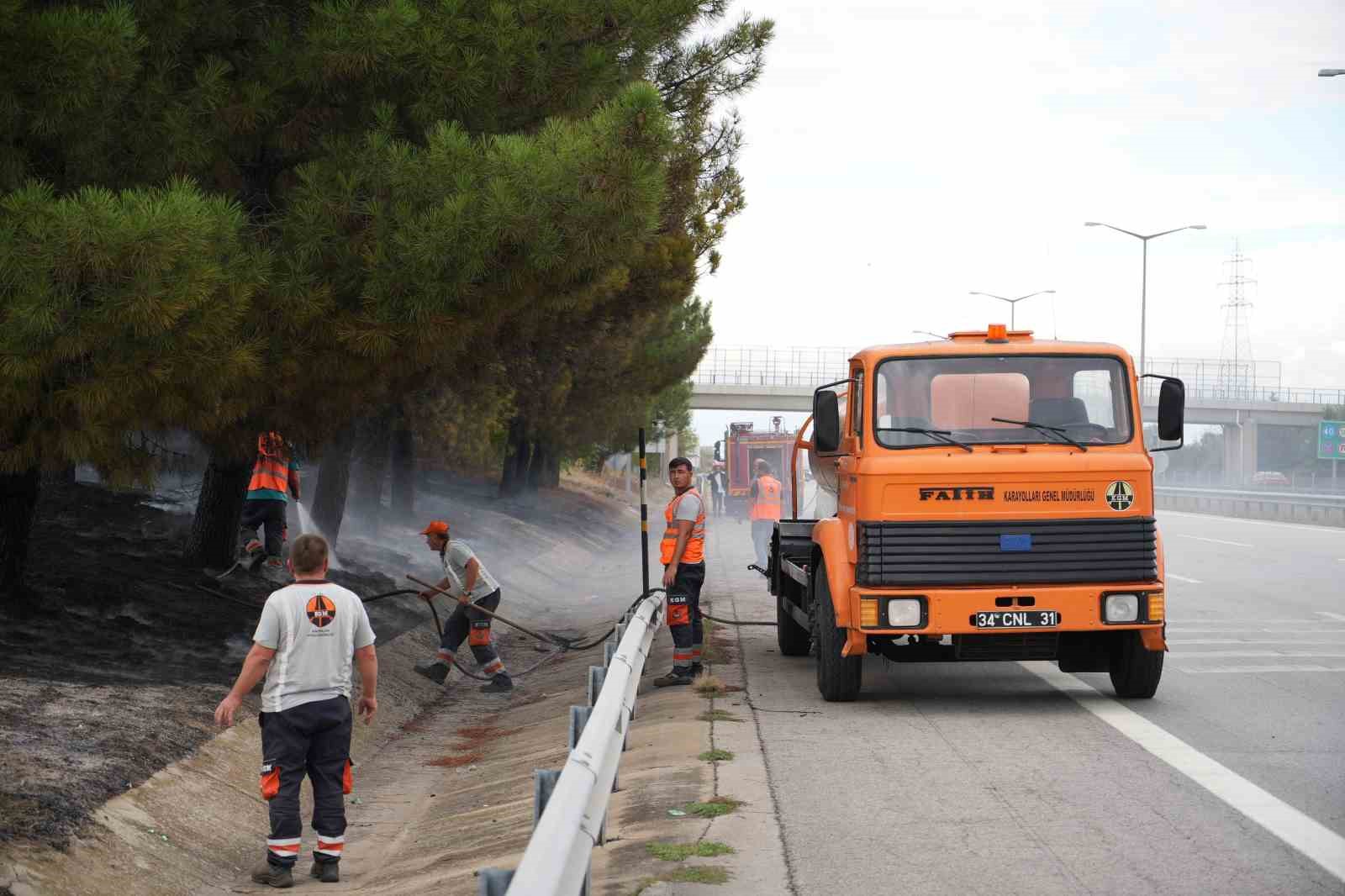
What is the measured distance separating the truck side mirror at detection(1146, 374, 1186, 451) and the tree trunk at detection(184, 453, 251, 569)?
31.3 feet

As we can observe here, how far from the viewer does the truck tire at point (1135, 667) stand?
34.7 feet

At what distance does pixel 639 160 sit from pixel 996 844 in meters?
5.61

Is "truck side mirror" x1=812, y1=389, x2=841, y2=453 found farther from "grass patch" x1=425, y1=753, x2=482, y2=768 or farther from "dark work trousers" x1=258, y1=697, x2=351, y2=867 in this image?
"dark work trousers" x1=258, y1=697, x2=351, y2=867

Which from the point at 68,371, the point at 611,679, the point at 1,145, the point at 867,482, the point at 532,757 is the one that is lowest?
the point at 532,757

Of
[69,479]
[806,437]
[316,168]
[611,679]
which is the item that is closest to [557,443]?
[69,479]

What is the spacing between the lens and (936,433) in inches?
411

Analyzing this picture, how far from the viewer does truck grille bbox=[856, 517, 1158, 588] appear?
33.0 feet

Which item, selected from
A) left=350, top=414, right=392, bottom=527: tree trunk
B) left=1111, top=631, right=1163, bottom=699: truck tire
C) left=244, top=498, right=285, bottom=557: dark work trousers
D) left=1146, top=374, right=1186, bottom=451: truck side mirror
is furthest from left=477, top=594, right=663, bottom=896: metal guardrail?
left=350, top=414, right=392, bottom=527: tree trunk

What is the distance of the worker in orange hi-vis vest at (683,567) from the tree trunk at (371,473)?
1470 cm

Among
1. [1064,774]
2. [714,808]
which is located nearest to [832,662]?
[1064,774]

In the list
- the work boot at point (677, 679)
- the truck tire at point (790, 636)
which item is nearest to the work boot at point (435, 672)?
the work boot at point (677, 679)

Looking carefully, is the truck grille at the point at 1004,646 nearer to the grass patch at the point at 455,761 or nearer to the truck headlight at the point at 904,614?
the truck headlight at the point at 904,614

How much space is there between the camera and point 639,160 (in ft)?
34.6

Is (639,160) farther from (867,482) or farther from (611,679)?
(611,679)
